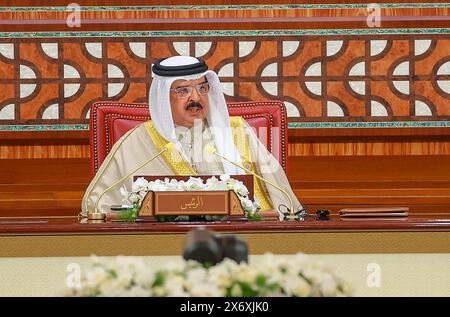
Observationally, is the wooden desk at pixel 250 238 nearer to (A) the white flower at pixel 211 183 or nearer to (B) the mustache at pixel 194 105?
(A) the white flower at pixel 211 183

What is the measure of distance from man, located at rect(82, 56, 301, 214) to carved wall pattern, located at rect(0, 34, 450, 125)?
142 cm

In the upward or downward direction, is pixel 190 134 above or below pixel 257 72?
below

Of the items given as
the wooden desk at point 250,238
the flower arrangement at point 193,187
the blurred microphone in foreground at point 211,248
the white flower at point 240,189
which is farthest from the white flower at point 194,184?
the blurred microphone in foreground at point 211,248

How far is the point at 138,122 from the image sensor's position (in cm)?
477

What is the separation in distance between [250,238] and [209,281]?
168 centimetres

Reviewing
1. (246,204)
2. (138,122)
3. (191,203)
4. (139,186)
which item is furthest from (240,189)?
(138,122)

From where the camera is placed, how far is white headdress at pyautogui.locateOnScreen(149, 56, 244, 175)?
463 centimetres

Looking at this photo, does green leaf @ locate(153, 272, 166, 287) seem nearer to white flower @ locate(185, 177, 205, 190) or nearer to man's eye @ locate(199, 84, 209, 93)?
white flower @ locate(185, 177, 205, 190)

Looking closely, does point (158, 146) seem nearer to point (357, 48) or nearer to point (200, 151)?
point (200, 151)

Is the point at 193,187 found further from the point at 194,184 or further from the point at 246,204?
the point at 246,204

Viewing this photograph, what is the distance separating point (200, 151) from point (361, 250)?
5.03ft

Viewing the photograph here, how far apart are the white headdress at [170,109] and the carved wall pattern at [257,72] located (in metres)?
1.44

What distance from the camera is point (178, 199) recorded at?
362 centimetres

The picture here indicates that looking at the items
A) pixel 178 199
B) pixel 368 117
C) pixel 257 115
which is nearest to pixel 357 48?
pixel 368 117
